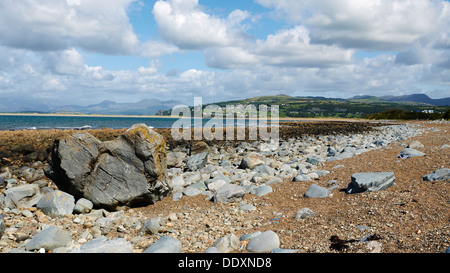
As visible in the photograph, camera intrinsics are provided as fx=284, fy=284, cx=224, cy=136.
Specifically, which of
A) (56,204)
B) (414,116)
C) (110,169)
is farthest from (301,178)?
(414,116)

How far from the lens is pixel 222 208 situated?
344 inches

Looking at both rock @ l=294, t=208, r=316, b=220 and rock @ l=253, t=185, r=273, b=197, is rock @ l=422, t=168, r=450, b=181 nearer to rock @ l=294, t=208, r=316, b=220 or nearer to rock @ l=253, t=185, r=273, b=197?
rock @ l=294, t=208, r=316, b=220

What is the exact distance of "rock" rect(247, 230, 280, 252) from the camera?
18.4ft

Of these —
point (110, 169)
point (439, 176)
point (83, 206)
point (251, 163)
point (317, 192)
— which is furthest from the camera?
point (251, 163)

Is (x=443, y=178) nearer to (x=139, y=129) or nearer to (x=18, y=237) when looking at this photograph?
(x=139, y=129)

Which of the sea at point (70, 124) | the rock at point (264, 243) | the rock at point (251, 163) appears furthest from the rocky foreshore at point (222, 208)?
the sea at point (70, 124)

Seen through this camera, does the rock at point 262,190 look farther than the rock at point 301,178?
No

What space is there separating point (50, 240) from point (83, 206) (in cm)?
261

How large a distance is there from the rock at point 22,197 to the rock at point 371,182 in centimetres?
985

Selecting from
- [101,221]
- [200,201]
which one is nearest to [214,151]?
[200,201]

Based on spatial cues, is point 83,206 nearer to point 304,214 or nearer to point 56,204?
point 56,204

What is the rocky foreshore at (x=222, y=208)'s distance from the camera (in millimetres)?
5703

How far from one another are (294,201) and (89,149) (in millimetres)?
6978

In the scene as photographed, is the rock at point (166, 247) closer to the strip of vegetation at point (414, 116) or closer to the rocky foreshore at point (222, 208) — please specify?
the rocky foreshore at point (222, 208)
